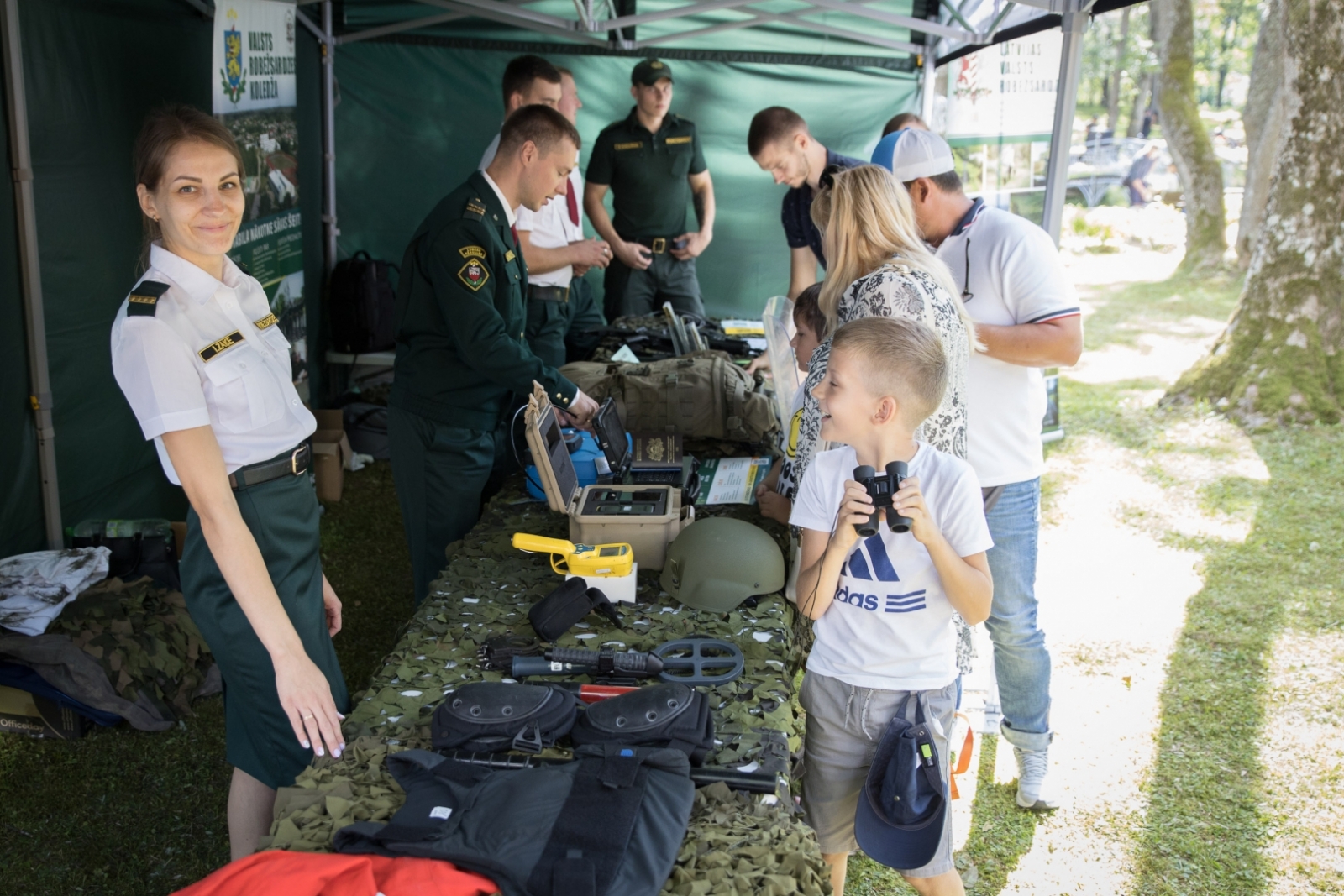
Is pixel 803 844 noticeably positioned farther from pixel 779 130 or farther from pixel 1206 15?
pixel 1206 15

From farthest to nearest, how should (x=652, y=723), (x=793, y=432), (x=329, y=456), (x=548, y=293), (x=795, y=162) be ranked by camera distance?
(x=329, y=456) → (x=548, y=293) → (x=795, y=162) → (x=793, y=432) → (x=652, y=723)

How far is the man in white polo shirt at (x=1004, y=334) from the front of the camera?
8.84 ft

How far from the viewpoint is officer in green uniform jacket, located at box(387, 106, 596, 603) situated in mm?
3152

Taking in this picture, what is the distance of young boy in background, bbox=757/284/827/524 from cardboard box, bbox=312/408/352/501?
131 inches

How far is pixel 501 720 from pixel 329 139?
224 inches

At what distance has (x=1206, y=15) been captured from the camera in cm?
3469

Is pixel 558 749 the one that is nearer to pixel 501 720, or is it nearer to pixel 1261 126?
pixel 501 720

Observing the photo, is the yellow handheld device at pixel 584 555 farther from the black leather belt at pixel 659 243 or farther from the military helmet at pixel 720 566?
the black leather belt at pixel 659 243

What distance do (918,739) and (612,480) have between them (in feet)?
4.75

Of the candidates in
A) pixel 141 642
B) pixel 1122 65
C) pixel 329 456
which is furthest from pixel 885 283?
pixel 1122 65

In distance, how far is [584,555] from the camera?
8.34ft

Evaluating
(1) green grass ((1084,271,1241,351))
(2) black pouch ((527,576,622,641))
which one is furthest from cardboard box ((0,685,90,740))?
(1) green grass ((1084,271,1241,351))

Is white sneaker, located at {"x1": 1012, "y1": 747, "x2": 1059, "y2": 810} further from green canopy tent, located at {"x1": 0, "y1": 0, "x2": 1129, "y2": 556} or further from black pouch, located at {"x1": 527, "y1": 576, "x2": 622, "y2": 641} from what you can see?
green canopy tent, located at {"x1": 0, "y1": 0, "x2": 1129, "y2": 556}

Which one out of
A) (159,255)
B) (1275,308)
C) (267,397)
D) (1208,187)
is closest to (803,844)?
(267,397)
